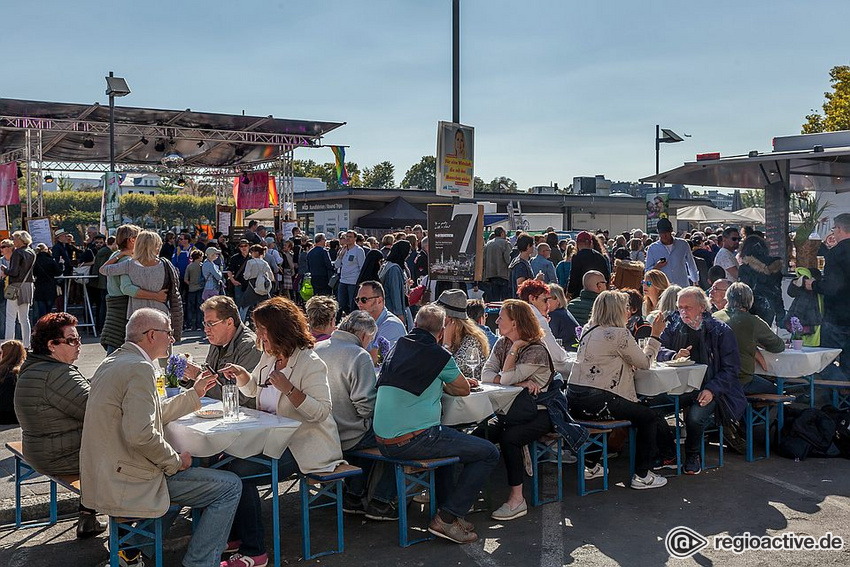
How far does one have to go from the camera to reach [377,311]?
6879 millimetres

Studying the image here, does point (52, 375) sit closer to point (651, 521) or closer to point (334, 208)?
point (651, 521)

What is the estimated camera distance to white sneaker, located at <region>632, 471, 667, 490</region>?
21.1 ft

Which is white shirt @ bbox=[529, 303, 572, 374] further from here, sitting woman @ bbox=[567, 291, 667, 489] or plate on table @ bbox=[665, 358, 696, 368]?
plate on table @ bbox=[665, 358, 696, 368]

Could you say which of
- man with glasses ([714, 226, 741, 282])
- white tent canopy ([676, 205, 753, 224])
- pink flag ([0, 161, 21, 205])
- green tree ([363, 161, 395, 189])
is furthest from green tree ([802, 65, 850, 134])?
green tree ([363, 161, 395, 189])

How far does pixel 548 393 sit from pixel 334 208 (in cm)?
3707

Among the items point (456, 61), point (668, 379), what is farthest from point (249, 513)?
point (456, 61)

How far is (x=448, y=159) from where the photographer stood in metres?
9.09

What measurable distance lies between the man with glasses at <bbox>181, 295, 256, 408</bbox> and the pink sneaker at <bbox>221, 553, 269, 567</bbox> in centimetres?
103

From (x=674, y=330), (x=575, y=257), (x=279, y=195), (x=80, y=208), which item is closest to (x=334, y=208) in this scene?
(x=279, y=195)

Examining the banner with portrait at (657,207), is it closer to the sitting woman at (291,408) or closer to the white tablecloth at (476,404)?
the white tablecloth at (476,404)

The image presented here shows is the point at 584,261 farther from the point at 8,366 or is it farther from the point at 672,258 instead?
the point at 8,366

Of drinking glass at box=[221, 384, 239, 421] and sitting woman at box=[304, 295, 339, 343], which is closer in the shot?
drinking glass at box=[221, 384, 239, 421]

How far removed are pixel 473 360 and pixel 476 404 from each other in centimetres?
71

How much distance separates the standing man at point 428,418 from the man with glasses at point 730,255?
26.0 feet
